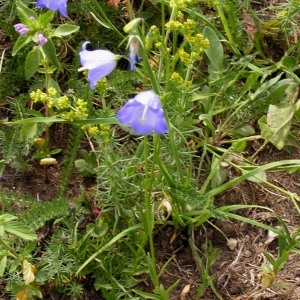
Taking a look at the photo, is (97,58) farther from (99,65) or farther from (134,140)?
(134,140)

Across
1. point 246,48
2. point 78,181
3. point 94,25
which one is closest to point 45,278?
point 78,181

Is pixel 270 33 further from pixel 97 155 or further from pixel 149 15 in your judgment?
pixel 97 155

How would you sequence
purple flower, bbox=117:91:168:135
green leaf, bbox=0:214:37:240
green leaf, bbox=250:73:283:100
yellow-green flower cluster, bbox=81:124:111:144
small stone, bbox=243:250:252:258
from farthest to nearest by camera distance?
green leaf, bbox=250:73:283:100, small stone, bbox=243:250:252:258, yellow-green flower cluster, bbox=81:124:111:144, green leaf, bbox=0:214:37:240, purple flower, bbox=117:91:168:135

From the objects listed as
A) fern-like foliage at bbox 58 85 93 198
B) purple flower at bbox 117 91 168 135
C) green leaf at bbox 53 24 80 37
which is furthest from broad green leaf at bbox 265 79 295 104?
purple flower at bbox 117 91 168 135

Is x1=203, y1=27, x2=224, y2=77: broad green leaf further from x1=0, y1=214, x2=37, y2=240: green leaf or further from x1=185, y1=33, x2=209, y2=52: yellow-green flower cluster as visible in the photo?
x1=0, y1=214, x2=37, y2=240: green leaf

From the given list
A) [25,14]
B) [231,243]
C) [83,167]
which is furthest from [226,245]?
[25,14]

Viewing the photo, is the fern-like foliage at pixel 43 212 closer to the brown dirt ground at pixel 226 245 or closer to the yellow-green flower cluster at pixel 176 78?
the brown dirt ground at pixel 226 245

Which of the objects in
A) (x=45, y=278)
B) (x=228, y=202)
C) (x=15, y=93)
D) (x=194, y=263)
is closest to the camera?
(x=45, y=278)
